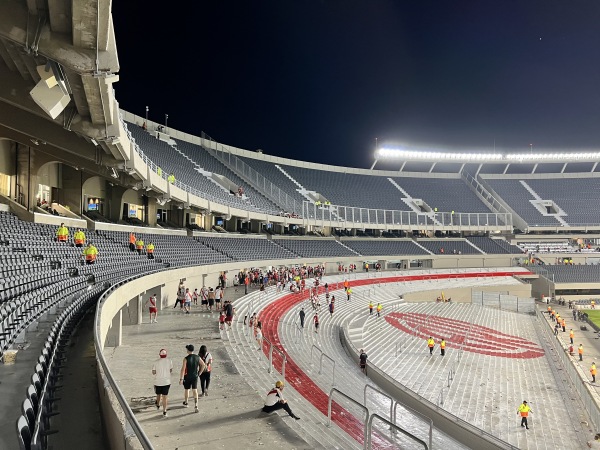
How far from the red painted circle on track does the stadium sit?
0.22 metres

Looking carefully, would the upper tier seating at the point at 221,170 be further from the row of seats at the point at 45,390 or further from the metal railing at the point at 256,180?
the row of seats at the point at 45,390

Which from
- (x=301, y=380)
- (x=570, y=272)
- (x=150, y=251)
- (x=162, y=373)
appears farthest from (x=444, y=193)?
(x=162, y=373)

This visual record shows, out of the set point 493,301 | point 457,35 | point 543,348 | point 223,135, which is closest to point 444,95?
point 457,35

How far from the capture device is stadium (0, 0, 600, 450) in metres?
6.45

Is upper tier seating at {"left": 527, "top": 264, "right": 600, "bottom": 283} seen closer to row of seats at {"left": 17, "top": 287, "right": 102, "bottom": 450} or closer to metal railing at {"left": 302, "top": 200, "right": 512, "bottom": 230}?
metal railing at {"left": 302, "top": 200, "right": 512, "bottom": 230}

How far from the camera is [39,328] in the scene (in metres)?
7.73

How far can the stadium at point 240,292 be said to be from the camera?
21.2 ft

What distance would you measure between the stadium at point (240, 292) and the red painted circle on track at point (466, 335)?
0.73ft

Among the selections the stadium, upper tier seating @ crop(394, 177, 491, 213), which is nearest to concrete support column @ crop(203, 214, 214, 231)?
the stadium

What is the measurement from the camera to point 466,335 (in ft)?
88.8

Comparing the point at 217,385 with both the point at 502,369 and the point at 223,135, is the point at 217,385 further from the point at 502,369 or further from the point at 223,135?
the point at 223,135

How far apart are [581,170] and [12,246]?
289 ft

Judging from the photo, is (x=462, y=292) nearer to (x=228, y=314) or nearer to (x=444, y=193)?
(x=444, y=193)

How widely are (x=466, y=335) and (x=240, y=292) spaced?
14.7 meters
